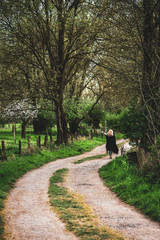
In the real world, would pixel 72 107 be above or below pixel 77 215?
above

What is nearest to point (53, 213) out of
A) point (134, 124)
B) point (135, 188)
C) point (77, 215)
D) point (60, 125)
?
point (77, 215)

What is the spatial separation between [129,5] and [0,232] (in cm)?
1195

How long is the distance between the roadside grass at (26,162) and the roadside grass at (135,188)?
420 centimetres

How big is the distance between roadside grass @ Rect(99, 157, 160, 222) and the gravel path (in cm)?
29

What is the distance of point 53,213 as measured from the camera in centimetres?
770

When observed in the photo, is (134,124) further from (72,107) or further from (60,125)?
(72,107)

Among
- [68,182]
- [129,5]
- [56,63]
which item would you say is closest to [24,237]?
[68,182]

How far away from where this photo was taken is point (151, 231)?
20.4 feet

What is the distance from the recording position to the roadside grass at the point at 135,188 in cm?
784

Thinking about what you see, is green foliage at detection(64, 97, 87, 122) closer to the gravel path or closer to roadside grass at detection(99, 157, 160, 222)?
roadside grass at detection(99, 157, 160, 222)

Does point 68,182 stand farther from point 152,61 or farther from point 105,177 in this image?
point 152,61

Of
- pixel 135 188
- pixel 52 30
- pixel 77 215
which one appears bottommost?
pixel 77 215

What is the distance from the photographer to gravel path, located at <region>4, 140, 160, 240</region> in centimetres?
605

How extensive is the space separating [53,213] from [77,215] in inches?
29.3
